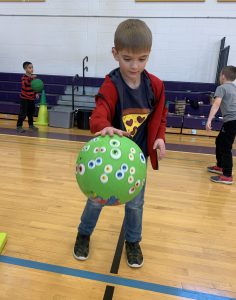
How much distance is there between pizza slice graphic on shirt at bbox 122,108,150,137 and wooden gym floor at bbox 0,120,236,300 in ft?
2.88

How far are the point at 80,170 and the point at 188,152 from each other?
3630 mm

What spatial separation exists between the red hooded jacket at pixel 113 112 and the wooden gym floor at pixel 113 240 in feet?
2.30

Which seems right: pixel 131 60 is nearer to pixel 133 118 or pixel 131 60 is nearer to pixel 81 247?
pixel 133 118

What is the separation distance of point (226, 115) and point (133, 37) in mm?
2448

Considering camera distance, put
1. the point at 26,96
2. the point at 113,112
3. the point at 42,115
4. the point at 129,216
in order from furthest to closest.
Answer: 1. the point at 42,115
2. the point at 26,96
3. the point at 129,216
4. the point at 113,112

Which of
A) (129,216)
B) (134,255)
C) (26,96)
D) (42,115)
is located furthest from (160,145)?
(42,115)

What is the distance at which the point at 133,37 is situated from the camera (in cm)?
125

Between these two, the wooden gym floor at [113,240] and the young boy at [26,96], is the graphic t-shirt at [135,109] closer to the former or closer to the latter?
the wooden gym floor at [113,240]

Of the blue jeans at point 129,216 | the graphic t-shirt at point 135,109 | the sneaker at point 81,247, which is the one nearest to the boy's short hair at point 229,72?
the graphic t-shirt at point 135,109

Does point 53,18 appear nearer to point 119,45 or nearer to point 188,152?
point 188,152

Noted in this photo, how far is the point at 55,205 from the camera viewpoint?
254 centimetres

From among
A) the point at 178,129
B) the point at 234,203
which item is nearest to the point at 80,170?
the point at 234,203

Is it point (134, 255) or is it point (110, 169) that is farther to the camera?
point (134, 255)

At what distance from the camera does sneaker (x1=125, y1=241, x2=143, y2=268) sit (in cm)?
176
